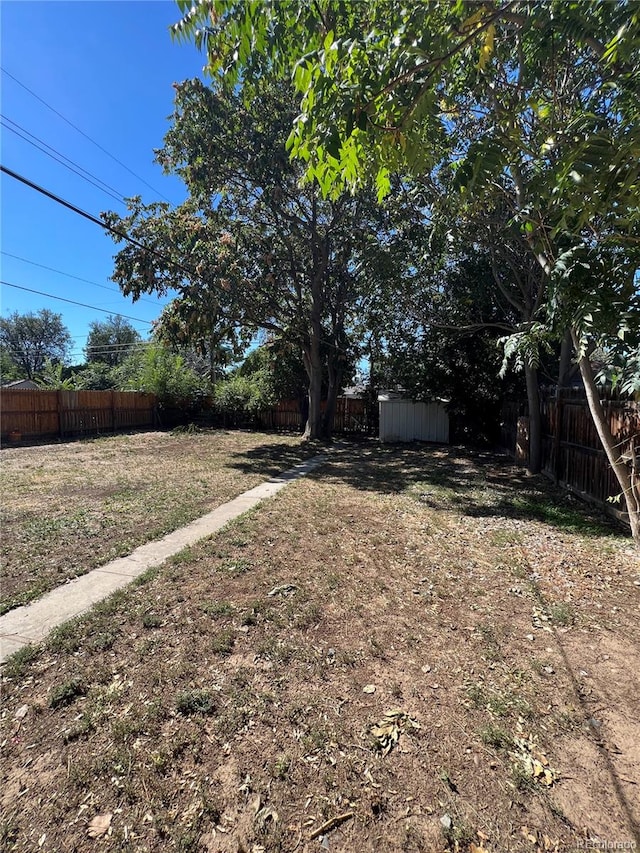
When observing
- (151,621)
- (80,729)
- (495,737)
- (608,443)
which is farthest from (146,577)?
(608,443)

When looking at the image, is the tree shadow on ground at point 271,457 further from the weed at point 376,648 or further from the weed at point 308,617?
the weed at point 376,648

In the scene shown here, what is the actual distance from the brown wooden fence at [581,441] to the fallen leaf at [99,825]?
5.36m

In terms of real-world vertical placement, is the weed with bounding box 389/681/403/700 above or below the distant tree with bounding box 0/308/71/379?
below

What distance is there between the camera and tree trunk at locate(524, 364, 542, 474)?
8578 mm

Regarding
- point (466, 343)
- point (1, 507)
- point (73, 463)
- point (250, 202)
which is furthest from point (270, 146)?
point (1, 507)

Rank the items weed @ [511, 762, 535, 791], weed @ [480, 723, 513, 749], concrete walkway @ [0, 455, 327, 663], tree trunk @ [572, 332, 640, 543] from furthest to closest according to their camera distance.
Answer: tree trunk @ [572, 332, 640, 543]
concrete walkway @ [0, 455, 327, 663]
weed @ [480, 723, 513, 749]
weed @ [511, 762, 535, 791]

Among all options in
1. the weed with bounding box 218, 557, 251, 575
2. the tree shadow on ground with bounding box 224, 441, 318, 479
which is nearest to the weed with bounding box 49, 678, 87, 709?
the weed with bounding box 218, 557, 251, 575

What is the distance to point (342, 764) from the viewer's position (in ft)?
6.14

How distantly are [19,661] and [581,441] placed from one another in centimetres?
736

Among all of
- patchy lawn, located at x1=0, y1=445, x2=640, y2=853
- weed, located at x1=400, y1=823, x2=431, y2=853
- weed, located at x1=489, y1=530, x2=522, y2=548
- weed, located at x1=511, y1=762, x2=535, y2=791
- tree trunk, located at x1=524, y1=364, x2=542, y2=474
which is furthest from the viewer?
tree trunk, located at x1=524, y1=364, x2=542, y2=474

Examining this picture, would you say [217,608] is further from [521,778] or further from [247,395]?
[247,395]

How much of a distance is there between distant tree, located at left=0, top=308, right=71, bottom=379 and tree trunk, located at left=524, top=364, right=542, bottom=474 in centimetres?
4292

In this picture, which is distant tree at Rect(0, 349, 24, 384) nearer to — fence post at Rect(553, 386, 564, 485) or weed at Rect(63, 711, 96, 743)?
fence post at Rect(553, 386, 564, 485)

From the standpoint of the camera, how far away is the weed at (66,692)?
88.1 inches
